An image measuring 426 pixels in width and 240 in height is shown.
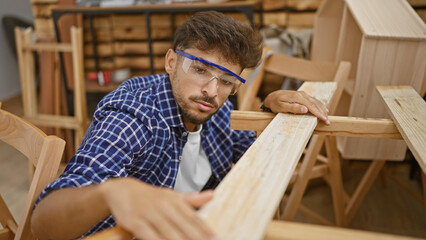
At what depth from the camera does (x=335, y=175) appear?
2.15 meters

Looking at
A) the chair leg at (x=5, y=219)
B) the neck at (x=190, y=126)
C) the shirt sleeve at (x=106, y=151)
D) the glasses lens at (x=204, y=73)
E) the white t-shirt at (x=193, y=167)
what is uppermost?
the glasses lens at (x=204, y=73)

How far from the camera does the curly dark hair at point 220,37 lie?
53.2 inches

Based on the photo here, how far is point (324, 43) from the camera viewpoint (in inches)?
107

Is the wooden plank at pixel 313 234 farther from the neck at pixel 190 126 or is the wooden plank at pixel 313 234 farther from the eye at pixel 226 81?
the neck at pixel 190 126

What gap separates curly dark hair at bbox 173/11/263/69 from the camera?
1.35 meters

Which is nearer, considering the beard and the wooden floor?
the beard

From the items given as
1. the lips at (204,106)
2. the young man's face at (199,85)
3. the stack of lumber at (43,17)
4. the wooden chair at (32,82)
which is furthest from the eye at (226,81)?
the stack of lumber at (43,17)

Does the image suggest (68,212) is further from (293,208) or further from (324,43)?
(324,43)

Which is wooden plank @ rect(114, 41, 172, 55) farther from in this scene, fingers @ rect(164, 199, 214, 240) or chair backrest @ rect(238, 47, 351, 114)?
fingers @ rect(164, 199, 214, 240)

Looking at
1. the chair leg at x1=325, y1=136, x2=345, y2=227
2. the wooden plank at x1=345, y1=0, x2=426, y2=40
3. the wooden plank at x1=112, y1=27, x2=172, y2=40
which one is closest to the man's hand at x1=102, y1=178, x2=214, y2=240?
the wooden plank at x1=345, y1=0, x2=426, y2=40

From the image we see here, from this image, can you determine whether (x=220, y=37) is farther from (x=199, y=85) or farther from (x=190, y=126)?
(x=190, y=126)

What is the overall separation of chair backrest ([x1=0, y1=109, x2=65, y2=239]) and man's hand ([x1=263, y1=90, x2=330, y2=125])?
2.49 ft

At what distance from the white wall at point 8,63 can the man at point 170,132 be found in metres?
4.48

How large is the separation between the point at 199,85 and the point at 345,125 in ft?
1.79
